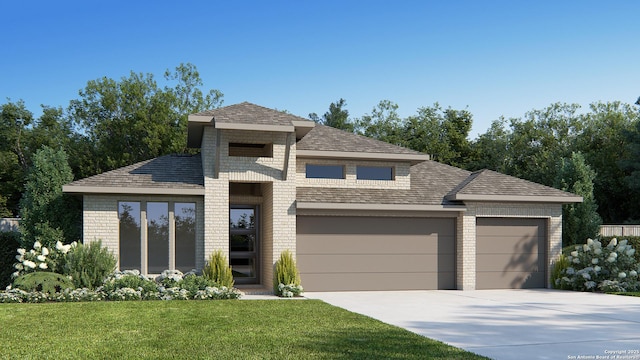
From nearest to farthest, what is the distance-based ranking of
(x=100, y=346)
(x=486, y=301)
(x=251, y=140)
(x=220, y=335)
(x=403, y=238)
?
(x=100, y=346), (x=220, y=335), (x=486, y=301), (x=251, y=140), (x=403, y=238)

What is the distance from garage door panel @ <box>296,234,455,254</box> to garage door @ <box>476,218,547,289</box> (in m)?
1.10

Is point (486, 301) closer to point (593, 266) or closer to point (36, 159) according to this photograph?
point (593, 266)

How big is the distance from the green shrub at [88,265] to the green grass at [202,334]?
189cm

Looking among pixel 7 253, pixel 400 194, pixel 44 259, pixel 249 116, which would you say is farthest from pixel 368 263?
pixel 7 253

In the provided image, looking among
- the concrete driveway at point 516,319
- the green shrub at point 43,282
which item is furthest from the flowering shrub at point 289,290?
the green shrub at point 43,282

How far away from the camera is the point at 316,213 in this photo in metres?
17.8

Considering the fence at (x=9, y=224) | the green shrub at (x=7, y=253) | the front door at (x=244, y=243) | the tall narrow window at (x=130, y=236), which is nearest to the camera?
the tall narrow window at (x=130, y=236)

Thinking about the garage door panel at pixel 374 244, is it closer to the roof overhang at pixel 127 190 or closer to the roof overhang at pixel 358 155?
the roof overhang at pixel 358 155

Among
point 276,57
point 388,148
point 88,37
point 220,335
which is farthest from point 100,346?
point 88,37

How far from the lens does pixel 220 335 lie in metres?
9.17

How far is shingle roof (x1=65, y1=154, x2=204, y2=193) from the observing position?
16.4 metres

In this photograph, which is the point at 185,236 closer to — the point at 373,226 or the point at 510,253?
the point at 373,226

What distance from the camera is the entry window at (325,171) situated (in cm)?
1906

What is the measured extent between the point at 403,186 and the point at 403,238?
6.43 ft
